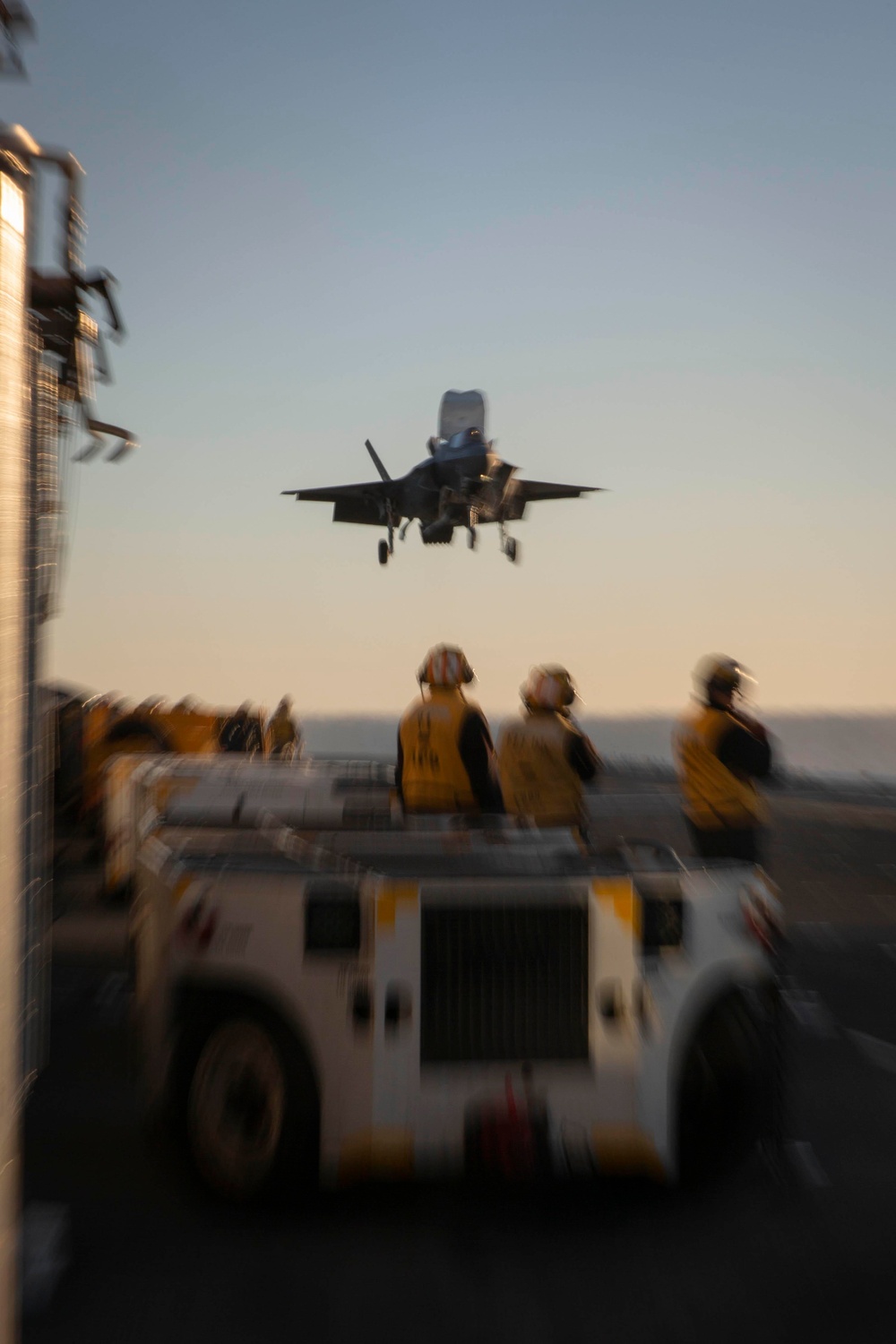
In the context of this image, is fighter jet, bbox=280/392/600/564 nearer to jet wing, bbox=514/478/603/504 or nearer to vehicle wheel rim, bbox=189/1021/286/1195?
jet wing, bbox=514/478/603/504

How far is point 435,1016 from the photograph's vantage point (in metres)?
4.92

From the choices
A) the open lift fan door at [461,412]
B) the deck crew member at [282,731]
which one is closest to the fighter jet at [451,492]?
the open lift fan door at [461,412]

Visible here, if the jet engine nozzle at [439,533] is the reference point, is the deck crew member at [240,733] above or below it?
below

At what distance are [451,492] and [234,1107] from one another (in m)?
29.9

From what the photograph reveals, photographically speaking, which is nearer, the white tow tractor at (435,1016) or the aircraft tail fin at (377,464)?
the white tow tractor at (435,1016)

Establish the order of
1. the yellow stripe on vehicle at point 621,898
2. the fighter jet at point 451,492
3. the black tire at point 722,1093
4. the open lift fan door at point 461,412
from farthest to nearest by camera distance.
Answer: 1. the open lift fan door at point 461,412
2. the fighter jet at point 451,492
3. the black tire at point 722,1093
4. the yellow stripe on vehicle at point 621,898

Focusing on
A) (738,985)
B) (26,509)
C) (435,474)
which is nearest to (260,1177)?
(738,985)

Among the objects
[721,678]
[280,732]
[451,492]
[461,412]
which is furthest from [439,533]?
[721,678]

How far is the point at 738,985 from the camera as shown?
5.31 m

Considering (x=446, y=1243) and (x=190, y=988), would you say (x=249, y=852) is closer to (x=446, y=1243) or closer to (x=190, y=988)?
(x=190, y=988)

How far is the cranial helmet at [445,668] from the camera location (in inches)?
269

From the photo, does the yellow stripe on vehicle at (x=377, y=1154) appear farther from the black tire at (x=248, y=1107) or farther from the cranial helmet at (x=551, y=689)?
the cranial helmet at (x=551, y=689)

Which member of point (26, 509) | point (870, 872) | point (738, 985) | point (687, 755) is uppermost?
point (26, 509)

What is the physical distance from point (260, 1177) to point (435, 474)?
102 ft
